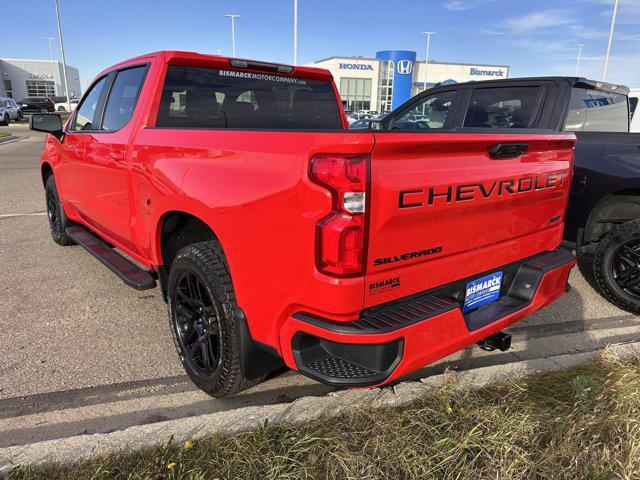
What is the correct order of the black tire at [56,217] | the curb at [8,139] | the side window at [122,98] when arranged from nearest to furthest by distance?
the side window at [122,98], the black tire at [56,217], the curb at [8,139]

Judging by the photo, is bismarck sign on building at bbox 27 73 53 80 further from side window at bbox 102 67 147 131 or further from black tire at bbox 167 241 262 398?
black tire at bbox 167 241 262 398

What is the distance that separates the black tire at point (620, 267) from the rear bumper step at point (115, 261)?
3.76 m

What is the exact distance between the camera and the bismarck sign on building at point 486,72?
61094mm

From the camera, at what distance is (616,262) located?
4.08 meters

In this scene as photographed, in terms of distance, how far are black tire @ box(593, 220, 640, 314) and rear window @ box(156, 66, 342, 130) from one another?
257 centimetres

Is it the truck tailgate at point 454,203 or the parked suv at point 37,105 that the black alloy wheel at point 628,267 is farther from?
the parked suv at point 37,105

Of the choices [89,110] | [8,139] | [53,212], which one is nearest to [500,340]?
[89,110]

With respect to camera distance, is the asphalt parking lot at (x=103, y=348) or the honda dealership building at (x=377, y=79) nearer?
the asphalt parking lot at (x=103, y=348)

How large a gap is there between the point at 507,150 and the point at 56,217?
516 cm

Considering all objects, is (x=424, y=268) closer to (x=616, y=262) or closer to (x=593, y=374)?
(x=593, y=374)

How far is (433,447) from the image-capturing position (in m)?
2.16

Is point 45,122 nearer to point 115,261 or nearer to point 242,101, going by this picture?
point 115,261

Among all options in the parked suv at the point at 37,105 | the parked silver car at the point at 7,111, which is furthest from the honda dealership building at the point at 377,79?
the parked silver car at the point at 7,111

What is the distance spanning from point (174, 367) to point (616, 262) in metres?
3.79
